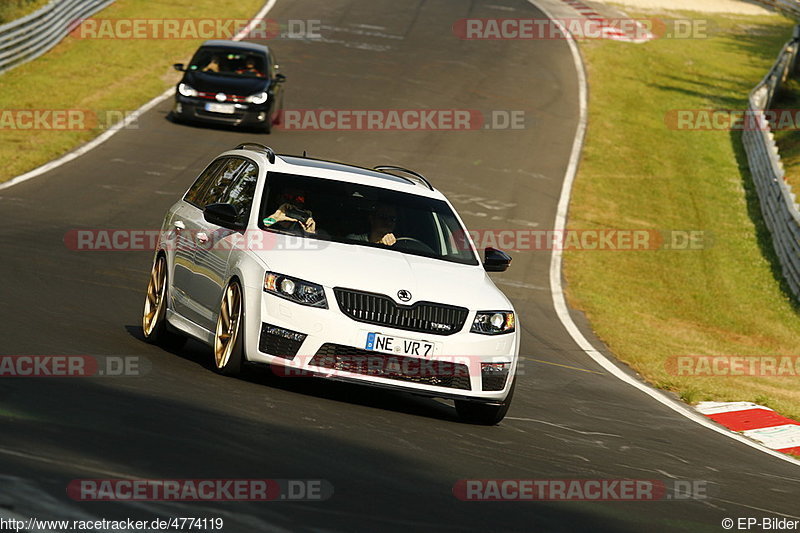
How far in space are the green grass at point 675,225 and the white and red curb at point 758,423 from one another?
1.13 feet

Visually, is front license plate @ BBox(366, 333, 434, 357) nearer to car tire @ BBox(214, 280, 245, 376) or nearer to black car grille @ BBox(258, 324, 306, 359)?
black car grille @ BBox(258, 324, 306, 359)

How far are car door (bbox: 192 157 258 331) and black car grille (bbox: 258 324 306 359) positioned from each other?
86 centimetres

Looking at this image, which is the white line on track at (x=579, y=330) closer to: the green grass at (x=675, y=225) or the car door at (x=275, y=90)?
the green grass at (x=675, y=225)

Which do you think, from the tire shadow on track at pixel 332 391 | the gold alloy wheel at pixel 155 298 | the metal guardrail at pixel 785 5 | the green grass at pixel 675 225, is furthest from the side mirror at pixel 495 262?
the metal guardrail at pixel 785 5

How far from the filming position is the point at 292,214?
10281 millimetres

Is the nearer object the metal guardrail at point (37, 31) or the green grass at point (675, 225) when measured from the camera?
the green grass at point (675, 225)

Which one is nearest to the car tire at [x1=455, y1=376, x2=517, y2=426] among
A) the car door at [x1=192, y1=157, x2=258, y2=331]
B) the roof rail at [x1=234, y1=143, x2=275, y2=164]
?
the car door at [x1=192, y1=157, x2=258, y2=331]

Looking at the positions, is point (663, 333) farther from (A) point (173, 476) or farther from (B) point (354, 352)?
(A) point (173, 476)

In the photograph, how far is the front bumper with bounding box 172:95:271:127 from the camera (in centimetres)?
2780

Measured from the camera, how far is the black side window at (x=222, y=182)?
11016 millimetres

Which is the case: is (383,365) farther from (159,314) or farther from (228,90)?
(228,90)

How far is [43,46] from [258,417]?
28.8m

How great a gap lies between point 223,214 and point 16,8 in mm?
29932

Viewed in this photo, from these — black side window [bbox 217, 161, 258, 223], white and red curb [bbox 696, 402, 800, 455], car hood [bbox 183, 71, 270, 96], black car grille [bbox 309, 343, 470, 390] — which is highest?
black side window [bbox 217, 161, 258, 223]
